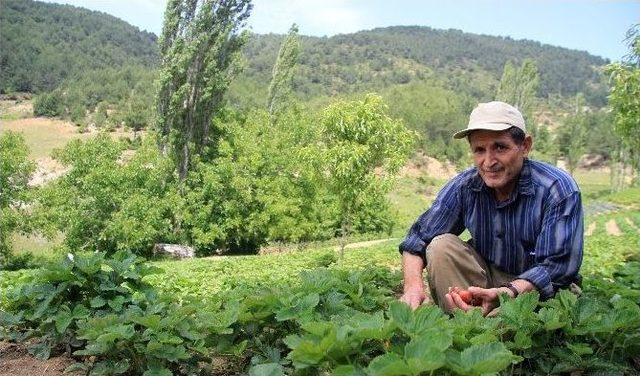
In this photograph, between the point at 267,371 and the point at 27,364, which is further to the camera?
the point at 27,364

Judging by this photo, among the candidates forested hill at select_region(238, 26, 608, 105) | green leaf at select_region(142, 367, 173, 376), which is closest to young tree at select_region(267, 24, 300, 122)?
green leaf at select_region(142, 367, 173, 376)

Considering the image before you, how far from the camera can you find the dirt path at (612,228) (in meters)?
21.9

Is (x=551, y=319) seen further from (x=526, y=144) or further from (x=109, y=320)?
(x=109, y=320)

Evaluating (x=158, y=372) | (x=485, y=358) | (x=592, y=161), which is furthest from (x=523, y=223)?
(x=592, y=161)

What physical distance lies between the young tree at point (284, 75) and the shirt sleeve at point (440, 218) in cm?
3417

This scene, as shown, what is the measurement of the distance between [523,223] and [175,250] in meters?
24.5

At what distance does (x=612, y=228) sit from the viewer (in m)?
23.6

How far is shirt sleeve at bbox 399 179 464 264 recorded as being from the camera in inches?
130

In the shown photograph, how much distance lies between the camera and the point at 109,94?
9012 centimetres

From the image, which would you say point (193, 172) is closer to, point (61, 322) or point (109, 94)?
point (61, 322)

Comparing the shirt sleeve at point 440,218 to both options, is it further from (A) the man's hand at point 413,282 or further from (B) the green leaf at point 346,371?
(B) the green leaf at point 346,371

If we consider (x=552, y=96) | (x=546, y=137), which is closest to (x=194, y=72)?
(x=546, y=137)

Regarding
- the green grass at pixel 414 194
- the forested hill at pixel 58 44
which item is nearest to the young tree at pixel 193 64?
the green grass at pixel 414 194

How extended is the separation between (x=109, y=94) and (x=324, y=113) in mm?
85948
